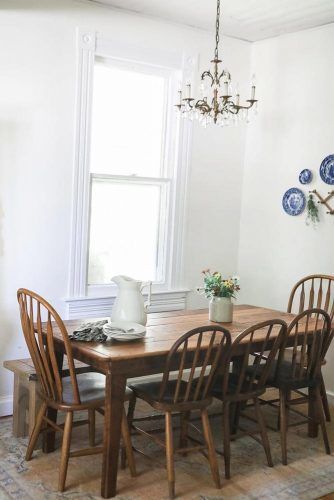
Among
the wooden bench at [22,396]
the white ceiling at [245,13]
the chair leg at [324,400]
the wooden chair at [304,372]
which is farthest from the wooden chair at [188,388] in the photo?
the white ceiling at [245,13]

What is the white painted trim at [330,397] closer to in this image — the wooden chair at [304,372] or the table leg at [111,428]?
the wooden chair at [304,372]

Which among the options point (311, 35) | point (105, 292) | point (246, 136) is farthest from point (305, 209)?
point (105, 292)

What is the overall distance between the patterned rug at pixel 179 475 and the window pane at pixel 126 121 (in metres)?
1.95

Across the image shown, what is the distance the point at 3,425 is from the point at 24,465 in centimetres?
64

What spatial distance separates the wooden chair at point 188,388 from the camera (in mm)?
2973

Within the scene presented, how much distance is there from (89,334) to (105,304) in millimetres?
1298

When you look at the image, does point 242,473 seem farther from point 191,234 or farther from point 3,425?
point 191,234

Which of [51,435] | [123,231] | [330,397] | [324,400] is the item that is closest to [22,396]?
[51,435]

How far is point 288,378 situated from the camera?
3576 millimetres

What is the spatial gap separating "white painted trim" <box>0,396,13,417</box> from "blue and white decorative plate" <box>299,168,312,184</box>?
8.62 ft

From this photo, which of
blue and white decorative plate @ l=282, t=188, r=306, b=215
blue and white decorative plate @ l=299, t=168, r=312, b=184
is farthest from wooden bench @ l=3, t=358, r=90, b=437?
blue and white decorative plate @ l=299, t=168, r=312, b=184

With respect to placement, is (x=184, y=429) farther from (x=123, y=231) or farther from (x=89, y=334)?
(x=123, y=231)

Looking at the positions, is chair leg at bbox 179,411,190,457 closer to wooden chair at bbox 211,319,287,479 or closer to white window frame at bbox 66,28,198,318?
wooden chair at bbox 211,319,287,479

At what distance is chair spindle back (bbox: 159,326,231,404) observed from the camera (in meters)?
2.96
